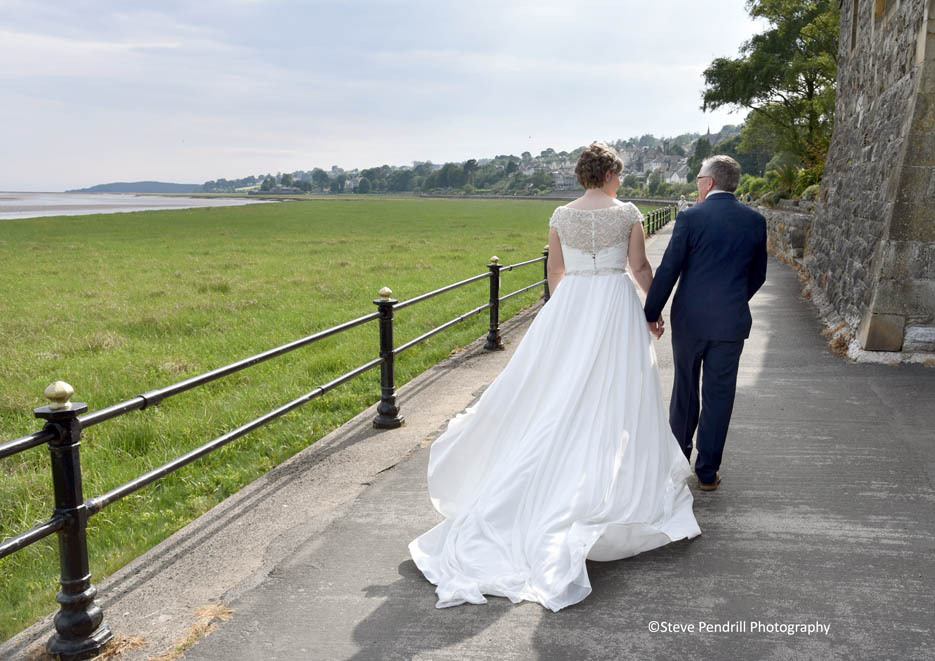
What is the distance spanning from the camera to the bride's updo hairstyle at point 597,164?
170 inches

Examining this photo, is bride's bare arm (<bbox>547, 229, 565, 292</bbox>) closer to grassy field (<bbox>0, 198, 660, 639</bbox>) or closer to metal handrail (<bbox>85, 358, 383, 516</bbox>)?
metal handrail (<bbox>85, 358, 383, 516</bbox>)

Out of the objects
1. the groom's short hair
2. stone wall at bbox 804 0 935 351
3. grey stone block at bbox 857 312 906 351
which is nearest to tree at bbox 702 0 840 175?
stone wall at bbox 804 0 935 351

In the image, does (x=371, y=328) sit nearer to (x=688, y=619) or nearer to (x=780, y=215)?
(x=688, y=619)

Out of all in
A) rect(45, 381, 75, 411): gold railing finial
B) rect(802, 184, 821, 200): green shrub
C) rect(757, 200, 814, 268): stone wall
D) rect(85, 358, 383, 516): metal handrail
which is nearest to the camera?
rect(45, 381, 75, 411): gold railing finial

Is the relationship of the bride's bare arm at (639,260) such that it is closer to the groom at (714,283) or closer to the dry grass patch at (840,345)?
the groom at (714,283)

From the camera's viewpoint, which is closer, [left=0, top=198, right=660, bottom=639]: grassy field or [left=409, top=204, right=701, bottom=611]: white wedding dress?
[left=409, top=204, right=701, bottom=611]: white wedding dress

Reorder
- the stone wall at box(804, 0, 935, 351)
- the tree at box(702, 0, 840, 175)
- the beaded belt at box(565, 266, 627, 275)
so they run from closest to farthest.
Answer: the beaded belt at box(565, 266, 627, 275), the stone wall at box(804, 0, 935, 351), the tree at box(702, 0, 840, 175)

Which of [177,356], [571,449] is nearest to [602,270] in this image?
[571,449]

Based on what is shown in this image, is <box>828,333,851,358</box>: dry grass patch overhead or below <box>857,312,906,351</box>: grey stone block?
below

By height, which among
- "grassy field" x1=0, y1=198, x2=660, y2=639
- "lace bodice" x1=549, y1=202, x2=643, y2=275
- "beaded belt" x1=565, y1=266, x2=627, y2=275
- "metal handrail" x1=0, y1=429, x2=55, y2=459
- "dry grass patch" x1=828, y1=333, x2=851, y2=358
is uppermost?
"lace bodice" x1=549, y1=202, x2=643, y2=275

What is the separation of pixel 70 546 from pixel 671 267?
3530 mm

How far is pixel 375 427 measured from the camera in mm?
6551

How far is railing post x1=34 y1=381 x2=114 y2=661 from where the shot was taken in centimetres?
311

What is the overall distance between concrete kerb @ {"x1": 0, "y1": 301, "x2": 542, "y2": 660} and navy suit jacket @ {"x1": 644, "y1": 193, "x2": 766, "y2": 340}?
2.47 metres
